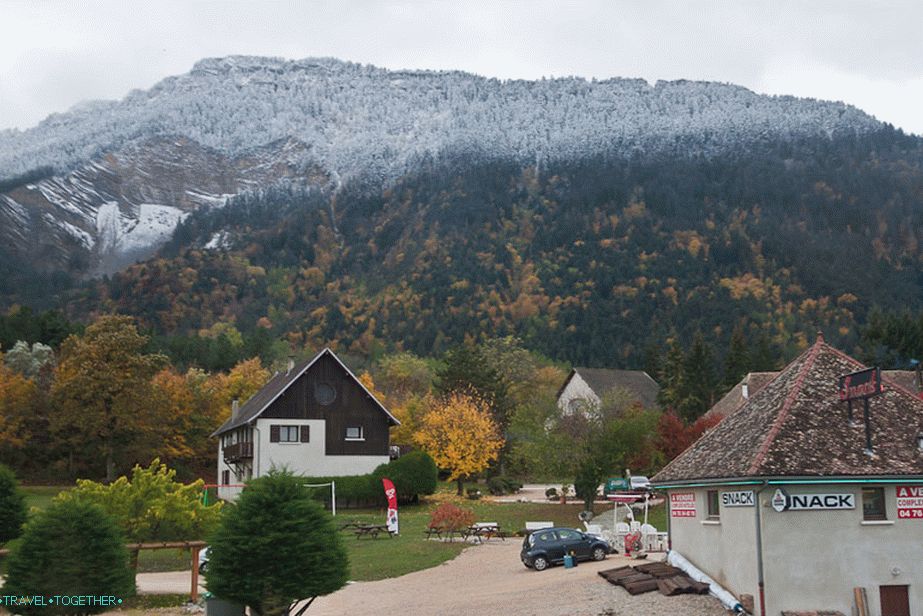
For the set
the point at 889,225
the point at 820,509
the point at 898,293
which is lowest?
the point at 820,509

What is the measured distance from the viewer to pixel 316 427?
65062 mm

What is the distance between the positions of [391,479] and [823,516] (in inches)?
1496

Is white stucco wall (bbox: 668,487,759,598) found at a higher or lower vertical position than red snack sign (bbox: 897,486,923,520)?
lower

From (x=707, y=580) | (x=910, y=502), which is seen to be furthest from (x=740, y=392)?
(x=910, y=502)

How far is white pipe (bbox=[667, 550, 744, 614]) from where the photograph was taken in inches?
1024

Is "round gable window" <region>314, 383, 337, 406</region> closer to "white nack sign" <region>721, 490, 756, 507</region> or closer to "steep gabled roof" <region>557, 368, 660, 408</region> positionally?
"steep gabled roof" <region>557, 368, 660, 408</region>

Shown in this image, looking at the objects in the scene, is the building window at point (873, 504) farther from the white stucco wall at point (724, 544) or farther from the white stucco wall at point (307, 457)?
the white stucco wall at point (307, 457)

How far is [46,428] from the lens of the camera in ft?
233

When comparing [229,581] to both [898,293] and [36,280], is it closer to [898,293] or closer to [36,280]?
[898,293]

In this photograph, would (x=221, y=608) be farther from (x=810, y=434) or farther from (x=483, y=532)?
(x=483, y=532)

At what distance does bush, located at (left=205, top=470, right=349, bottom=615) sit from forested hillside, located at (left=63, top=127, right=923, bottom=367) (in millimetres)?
109761

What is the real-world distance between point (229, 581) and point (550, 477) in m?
37.6

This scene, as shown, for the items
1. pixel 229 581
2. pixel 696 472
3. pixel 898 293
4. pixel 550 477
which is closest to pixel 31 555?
pixel 229 581

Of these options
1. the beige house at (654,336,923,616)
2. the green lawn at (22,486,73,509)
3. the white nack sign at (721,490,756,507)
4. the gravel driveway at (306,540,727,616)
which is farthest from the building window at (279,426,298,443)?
the white nack sign at (721,490,756,507)
